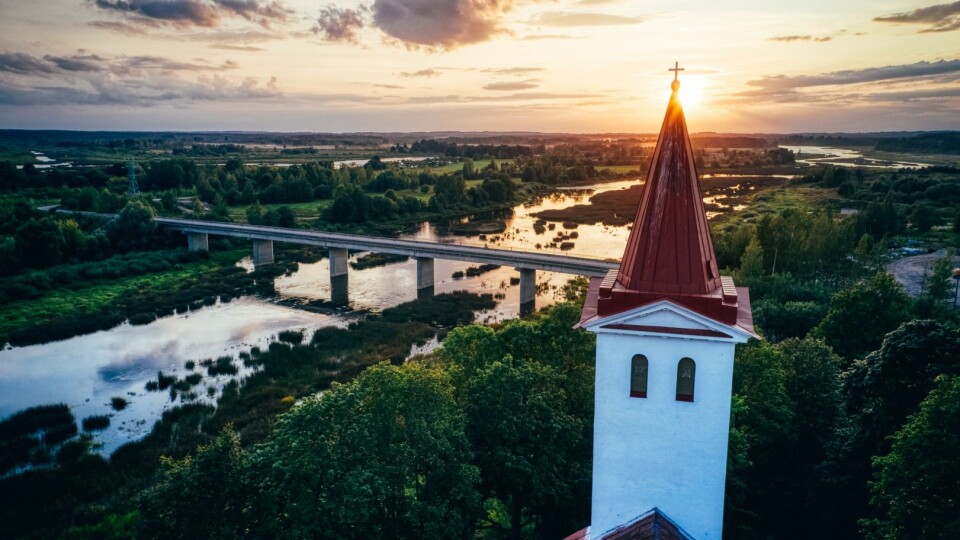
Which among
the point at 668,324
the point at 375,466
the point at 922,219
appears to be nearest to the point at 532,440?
the point at 375,466

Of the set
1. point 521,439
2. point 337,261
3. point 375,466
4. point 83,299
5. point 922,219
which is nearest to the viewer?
point 375,466

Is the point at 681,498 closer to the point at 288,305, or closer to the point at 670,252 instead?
the point at 670,252

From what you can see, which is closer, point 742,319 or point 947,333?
point 742,319

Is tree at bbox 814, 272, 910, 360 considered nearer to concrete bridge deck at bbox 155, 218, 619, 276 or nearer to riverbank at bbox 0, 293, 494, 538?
concrete bridge deck at bbox 155, 218, 619, 276

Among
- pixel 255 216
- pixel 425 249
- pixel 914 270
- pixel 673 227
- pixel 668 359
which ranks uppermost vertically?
pixel 673 227

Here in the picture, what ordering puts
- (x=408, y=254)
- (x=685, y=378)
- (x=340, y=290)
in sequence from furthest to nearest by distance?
(x=340, y=290) → (x=408, y=254) → (x=685, y=378)

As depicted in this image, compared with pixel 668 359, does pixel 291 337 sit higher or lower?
lower

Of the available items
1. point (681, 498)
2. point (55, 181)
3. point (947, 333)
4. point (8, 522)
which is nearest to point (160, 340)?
point (8, 522)

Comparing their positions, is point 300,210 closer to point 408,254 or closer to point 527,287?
point 408,254
